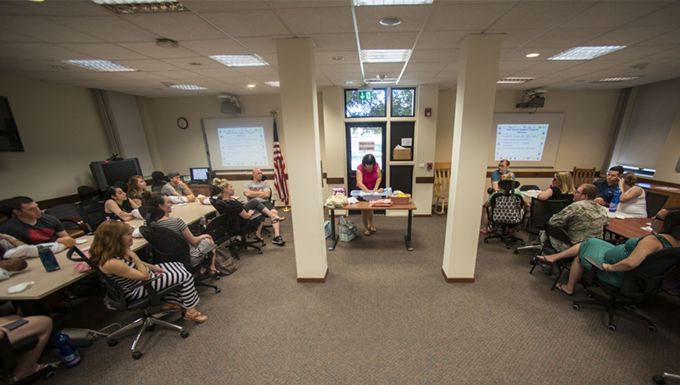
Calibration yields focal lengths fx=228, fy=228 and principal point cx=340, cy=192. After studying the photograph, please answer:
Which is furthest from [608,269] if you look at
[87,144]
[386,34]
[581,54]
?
[87,144]

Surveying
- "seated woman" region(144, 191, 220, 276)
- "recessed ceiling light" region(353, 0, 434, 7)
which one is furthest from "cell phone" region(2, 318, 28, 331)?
"recessed ceiling light" region(353, 0, 434, 7)

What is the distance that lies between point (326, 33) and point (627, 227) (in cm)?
405

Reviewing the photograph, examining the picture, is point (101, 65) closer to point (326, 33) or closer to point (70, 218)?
point (70, 218)

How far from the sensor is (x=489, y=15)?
191 centimetres

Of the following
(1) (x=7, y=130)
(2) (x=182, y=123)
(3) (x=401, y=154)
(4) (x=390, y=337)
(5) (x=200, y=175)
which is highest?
(2) (x=182, y=123)

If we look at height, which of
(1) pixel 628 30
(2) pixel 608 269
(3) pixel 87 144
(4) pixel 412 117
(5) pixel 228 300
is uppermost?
(1) pixel 628 30

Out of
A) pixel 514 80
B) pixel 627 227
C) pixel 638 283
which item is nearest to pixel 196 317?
pixel 638 283

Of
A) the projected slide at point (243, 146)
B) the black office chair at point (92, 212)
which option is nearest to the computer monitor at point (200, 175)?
the projected slide at point (243, 146)

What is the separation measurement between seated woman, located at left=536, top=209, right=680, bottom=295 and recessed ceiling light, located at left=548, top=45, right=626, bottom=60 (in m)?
2.11

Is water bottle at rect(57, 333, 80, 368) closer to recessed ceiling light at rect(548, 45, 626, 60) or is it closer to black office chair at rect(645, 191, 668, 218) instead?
recessed ceiling light at rect(548, 45, 626, 60)

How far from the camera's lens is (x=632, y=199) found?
3.06 metres

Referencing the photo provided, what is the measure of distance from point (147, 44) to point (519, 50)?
14.0 feet

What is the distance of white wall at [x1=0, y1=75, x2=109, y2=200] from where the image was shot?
361cm

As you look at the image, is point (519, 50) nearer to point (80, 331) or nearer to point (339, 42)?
point (339, 42)
